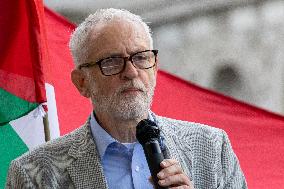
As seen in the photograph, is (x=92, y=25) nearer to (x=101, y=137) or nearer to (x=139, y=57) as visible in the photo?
(x=139, y=57)

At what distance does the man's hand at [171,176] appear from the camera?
2.34 meters

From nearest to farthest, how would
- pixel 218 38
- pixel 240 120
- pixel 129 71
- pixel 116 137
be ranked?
pixel 129 71 < pixel 116 137 < pixel 240 120 < pixel 218 38

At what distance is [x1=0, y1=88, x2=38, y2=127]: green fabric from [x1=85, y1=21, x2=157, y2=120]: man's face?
3.58 feet

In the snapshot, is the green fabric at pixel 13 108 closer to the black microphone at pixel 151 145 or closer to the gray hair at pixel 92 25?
the gray hair at pixel 92 25

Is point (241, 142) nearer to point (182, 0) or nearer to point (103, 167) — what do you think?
point (103, 167)

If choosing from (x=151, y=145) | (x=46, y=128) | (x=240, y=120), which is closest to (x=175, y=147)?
(x=151, y=145)

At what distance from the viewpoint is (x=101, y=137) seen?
283 centimetres

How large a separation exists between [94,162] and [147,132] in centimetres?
34

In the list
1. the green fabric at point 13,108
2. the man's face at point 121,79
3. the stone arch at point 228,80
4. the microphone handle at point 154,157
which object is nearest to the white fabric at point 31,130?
the green fabric at point 13,108

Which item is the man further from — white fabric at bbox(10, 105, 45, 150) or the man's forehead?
white fabric at bbox(10, 105, 45, 150)

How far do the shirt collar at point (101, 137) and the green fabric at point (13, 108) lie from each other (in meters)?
1.05

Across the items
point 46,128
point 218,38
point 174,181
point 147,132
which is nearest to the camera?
point 174,181

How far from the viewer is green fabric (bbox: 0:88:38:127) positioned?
388 cm

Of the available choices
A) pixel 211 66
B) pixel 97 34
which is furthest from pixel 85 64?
pixel 211 66
